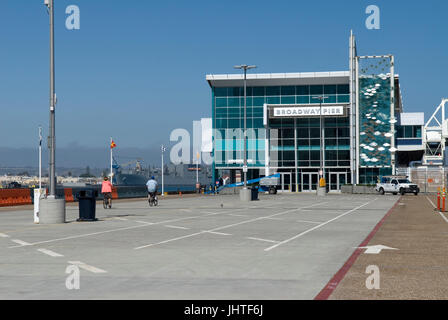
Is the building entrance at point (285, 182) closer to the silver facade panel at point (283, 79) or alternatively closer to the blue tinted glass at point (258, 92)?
the blue tinted glass at point (258, 92)

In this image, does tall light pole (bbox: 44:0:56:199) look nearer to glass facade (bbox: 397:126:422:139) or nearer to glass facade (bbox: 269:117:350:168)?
glass facade (bbox: 269:117:350:168)

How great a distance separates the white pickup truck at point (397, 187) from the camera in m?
63.0

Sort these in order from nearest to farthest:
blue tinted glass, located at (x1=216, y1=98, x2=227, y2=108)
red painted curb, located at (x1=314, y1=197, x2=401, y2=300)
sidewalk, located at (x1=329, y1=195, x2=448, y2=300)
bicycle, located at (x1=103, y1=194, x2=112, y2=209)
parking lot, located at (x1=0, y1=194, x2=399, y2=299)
A: red painted curb, located at (x1=314, y1=197, x2=401, y2=300)
sidewalk, located at (x1=329, y1=195, x2=448, y2=300)
parking lot, located at (x1=0, y1=194, x2=399, y2=299)
bicycle, located at (x1=103, y1=194, x2=112, y2=209)
blue tinted glass, located at (x1=216, y1=98, x2=227, y2=108)

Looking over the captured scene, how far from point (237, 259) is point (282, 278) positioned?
2490 millimetres

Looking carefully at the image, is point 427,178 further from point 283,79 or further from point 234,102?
point 234,102

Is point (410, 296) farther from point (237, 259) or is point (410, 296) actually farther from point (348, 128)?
point (348, 128)

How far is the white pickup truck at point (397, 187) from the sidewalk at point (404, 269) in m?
46.8

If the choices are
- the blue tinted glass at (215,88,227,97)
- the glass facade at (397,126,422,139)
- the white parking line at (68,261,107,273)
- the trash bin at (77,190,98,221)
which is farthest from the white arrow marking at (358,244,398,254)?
the glass facade at (397,126,422,139)

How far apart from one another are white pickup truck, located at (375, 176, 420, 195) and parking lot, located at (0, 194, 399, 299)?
44525mm

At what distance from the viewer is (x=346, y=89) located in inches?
3393

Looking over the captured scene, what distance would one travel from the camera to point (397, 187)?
63594 millimetres

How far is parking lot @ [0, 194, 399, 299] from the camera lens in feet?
27.4

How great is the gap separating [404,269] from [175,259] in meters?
4.20
